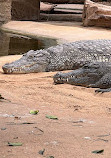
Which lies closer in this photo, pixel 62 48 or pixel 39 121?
pixel 39 121

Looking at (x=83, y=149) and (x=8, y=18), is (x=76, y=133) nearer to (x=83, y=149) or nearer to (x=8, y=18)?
(x=83, y=149)

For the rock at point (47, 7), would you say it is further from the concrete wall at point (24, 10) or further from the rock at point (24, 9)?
the rock at point (24, 9)

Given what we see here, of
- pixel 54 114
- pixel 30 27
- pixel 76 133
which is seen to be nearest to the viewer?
pixel 76 133

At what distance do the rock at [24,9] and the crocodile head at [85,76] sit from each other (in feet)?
38.1

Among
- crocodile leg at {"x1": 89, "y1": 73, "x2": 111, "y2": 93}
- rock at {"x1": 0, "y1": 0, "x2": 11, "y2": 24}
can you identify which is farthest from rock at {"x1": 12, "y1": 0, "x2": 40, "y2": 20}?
crocodile leg at {"x1": 89, "y1": 73, "x2": 111, "y2": 93}

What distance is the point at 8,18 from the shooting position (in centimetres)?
1664

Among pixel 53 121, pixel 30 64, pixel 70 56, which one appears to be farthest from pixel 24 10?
pixel 53 121

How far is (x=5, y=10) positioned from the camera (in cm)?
1647

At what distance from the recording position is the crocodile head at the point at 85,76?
259 inches

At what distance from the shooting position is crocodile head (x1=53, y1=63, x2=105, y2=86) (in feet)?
21.6

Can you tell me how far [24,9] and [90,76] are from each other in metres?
12.1

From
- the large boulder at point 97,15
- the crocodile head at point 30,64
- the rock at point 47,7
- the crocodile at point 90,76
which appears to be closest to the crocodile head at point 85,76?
the crocodile at point 90,76

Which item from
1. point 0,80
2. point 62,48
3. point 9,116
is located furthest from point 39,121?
point 62,48

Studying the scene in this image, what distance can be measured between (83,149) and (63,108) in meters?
1.61
